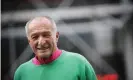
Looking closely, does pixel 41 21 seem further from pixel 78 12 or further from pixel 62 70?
pixel 78 12

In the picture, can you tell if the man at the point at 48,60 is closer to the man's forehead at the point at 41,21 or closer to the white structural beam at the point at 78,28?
the man's forehead at the point at 41,21

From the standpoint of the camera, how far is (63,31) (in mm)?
1948

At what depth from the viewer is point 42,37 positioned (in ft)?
3.04

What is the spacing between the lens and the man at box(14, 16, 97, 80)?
3.06 ft

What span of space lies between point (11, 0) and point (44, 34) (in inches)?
44.5

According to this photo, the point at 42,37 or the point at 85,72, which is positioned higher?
the point at 42,37

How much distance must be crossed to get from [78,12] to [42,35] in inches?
40.7

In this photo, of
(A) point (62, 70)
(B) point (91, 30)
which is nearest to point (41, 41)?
(A) point (62, 70)

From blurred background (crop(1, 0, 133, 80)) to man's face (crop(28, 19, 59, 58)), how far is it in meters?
1.00

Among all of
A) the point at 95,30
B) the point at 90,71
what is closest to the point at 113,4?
the point at 95,30

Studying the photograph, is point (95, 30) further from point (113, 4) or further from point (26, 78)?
point (26, 78)

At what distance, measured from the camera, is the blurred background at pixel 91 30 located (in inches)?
75.2

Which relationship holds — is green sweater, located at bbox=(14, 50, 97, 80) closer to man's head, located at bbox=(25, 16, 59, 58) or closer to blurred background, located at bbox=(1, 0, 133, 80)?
man's head, located at bbox=(25, 16, 59, 58)

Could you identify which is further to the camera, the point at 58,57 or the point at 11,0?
the point at 11,0
